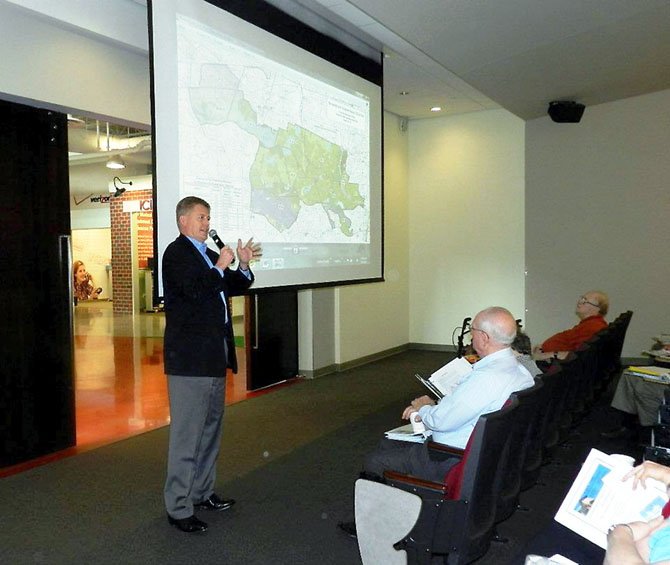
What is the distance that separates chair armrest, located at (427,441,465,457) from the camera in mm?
2414

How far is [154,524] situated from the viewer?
3104 millimetres

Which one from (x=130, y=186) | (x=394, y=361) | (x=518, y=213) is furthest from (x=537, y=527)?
(x=130, y=186)

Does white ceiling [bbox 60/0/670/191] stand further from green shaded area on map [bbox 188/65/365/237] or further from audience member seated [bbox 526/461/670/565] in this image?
audience member seated [bbox 526/461/670/565]

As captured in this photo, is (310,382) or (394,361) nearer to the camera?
(310,382)

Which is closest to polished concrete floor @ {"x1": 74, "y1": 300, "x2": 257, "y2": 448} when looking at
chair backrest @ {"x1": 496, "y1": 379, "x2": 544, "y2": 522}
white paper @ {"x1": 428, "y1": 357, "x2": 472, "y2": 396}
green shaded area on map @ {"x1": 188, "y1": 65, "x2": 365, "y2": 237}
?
green shaded area on map @ {"x1": 188, "y1": 65, "x2": 365, "y2": 237}

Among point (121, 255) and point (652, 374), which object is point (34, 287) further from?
point (121, 255)

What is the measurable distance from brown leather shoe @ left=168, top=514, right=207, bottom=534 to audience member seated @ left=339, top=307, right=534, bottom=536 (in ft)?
3.18

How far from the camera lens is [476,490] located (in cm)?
192

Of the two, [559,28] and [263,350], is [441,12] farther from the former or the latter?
[263,350]

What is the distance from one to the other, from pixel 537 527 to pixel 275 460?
1753mm

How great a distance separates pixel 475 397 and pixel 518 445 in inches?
9.7

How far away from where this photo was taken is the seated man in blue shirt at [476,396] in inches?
92.3

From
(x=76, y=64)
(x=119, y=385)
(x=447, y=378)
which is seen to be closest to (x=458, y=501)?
(x=447, y=378)

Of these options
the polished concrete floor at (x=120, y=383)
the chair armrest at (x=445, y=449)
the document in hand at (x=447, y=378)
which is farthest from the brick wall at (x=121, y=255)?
the chair armrest at (x=445, y=449)
